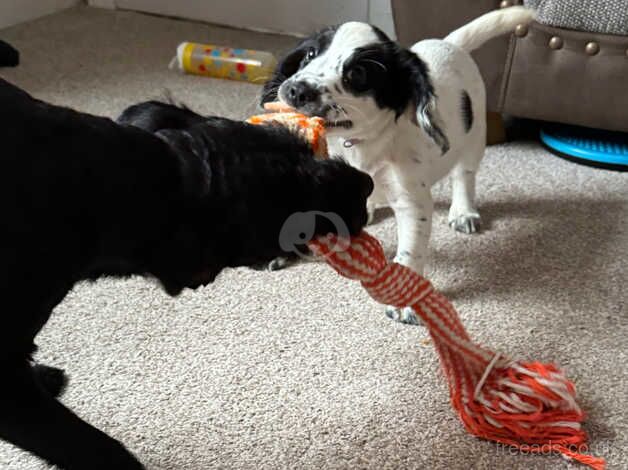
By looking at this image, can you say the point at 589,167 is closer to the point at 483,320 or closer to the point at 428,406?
the point at 483,320

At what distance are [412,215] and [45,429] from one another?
2.56 ft

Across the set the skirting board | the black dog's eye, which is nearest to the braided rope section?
the black dog's eye

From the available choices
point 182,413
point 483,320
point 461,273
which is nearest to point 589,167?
point 461,273

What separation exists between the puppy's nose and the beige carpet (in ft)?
1.24

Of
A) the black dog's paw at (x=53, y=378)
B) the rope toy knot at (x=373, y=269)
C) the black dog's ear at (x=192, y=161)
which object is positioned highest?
the black dog's ear at (x=192, y=161)

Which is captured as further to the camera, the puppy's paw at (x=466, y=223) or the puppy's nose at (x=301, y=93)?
the puppy's paw at (x=466, y=223)

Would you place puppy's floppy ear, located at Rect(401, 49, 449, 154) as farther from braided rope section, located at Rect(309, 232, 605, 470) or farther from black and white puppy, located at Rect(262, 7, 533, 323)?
braided rope section, located at Rect(309, 232, 605, 470)

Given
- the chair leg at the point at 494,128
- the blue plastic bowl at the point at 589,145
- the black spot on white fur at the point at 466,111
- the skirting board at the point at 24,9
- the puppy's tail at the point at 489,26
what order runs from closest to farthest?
the black spot on white fur at the point at 466,111 → the puppy's tail at the point at 489,26 → the blue plastic bowl at the point at 589,145 → the chair leg at the point at 494,128 → the skirting board at the point at 24,9

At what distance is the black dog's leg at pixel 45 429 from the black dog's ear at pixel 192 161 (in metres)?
0.27

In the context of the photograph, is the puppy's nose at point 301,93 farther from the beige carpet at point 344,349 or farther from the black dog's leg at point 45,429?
the black dog's leg at point 45,429

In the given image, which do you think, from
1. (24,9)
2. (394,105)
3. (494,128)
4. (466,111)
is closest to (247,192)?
(394,105)

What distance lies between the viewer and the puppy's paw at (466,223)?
5.40ft

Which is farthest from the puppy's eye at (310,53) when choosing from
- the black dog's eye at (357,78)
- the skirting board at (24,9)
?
the skirting board at (24,9)

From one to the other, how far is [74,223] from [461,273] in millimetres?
914
